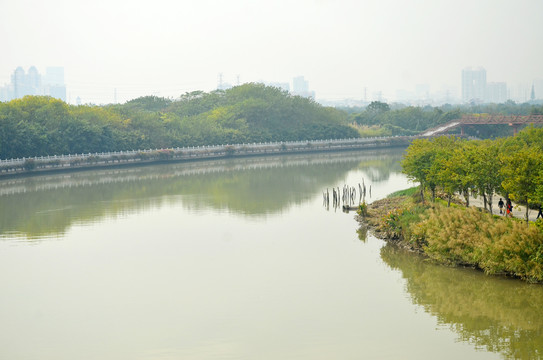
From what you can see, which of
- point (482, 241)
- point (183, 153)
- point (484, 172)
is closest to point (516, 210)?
point (484, 172)

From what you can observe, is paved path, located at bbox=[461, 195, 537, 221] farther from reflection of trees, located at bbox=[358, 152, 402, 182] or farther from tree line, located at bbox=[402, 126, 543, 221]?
reflection of trees, located at bbox=[358, 152, 402, 182]

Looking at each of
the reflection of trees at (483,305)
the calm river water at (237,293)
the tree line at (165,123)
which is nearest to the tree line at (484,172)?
the reflection of trees at (483,305)

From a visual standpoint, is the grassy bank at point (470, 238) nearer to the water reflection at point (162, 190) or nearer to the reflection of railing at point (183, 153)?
the water reflection at point (162, 190)

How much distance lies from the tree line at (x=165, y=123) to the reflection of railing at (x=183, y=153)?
2.04 m

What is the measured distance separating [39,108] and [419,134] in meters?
56.8

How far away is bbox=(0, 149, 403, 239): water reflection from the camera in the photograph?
132ft

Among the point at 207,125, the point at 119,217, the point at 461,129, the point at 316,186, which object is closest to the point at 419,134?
the point at 461,129

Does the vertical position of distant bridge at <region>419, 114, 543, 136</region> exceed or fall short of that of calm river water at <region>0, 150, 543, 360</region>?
it exceeds it

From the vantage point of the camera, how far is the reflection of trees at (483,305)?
19.4 m

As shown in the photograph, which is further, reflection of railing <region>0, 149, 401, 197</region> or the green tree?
reflection of railing <region>0, 149, 401, 197</region>

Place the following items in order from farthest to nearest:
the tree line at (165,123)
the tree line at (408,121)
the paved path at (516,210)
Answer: the tree line at (408,121) → the tree line at (165,123) → the paved path at (516,210)

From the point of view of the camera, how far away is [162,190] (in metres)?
51.2

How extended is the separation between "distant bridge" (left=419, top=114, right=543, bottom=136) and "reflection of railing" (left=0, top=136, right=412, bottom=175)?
7.04 meters

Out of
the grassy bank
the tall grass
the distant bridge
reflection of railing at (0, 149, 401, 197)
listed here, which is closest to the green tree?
the grassy bank
